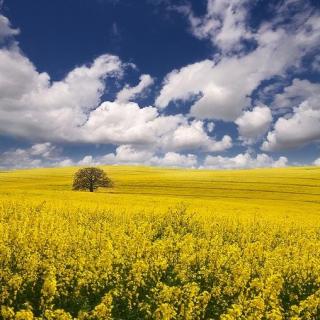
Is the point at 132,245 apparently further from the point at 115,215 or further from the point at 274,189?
the point at 274,189

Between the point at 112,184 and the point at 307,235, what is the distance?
50.9 meters

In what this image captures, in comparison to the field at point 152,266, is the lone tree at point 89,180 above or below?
above

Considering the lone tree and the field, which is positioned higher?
the lone tree

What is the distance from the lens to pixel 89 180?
70.1 meters

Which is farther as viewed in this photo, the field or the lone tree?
the lone tree

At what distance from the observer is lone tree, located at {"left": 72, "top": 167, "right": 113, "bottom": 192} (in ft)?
228

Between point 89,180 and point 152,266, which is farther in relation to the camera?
point 89,180

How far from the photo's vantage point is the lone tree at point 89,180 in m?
69.6

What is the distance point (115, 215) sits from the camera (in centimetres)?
2347

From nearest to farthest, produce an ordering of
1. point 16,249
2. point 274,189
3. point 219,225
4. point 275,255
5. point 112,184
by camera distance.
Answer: point 16,249 < point 275,255 < point 219,225 < point 274,189 < point 112,184

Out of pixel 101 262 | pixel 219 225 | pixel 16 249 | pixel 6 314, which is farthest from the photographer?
pixel 219 225

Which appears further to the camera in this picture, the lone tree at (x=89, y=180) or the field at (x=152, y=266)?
the lone tree at (x=89, y=180)

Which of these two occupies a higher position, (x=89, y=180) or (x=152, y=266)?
(x=89, y=180)

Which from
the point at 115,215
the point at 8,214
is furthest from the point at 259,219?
the point at 8,214
